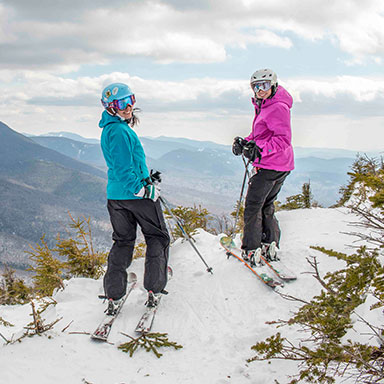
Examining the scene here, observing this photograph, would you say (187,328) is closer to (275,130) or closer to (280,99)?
(275,130)

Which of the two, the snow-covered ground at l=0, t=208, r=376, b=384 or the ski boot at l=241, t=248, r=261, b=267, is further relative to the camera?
the ski boot at l=241, t=248, r=261, b=267

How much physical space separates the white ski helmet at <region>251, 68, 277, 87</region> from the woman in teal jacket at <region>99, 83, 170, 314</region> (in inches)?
78.9

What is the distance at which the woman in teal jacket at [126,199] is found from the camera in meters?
4.48

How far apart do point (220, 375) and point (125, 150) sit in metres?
2.94

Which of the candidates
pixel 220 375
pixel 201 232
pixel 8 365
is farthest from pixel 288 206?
pixel 8 365

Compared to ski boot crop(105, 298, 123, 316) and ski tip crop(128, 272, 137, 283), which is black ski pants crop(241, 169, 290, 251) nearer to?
ski tip crop(128, 272, 137, 283)

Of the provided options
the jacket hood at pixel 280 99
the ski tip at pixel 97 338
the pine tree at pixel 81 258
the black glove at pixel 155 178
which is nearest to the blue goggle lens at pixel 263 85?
the jacket hood at pixel 280 99

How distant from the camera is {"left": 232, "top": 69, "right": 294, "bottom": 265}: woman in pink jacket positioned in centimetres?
528

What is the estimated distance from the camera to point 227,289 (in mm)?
5410

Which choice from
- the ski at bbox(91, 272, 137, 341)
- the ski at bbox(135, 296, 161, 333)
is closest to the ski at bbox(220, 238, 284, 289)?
the ski at bbox(135, 296, 161, 333)

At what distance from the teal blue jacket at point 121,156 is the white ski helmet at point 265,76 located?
2177 millimetres

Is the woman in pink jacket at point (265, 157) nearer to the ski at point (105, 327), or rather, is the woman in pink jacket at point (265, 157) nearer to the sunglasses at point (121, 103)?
the sunglasses at point (121, 103)

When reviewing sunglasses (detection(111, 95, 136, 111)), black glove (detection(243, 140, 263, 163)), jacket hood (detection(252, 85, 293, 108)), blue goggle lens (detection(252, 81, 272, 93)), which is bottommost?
→ black glove (detection(243, 140, 263, 163))

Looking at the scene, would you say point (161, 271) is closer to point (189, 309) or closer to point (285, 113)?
point (189, 309)
